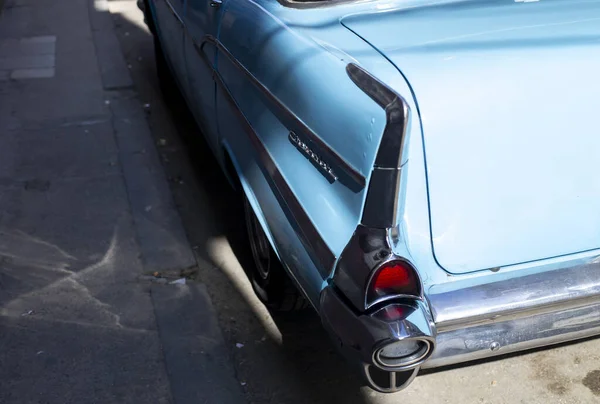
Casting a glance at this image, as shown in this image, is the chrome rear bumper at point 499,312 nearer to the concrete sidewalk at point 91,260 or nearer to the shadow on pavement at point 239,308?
the shadow on pavement at point 239,308

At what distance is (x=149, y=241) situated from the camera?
4.04 meters

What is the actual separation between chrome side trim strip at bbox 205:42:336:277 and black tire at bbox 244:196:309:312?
1.43 feet

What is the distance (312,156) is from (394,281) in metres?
0.57

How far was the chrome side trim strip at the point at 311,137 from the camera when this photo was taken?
224 centimetres

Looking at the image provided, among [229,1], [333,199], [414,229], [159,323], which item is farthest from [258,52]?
[159,323]

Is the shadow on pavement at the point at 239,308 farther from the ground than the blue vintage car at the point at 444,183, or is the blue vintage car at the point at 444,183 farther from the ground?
the blue vintage car at the point at 444,183

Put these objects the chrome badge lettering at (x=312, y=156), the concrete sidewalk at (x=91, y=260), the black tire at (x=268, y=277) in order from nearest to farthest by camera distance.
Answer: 1. the chrome badge lettering at (x=312, y=156)
2. the concrete sidewalk at (x=91, y=260)
3. the black tire at (x=268, y=277)

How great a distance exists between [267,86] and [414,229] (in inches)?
35.7

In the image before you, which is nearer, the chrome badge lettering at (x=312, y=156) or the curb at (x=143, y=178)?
the chrome badge lettering at (x=312, y=156)

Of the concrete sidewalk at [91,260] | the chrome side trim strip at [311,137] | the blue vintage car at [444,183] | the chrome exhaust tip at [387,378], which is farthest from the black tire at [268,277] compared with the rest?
the chrome exhaust tip at [387,378]

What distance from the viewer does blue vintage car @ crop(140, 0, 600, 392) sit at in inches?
85.7

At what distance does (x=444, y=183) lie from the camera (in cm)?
234

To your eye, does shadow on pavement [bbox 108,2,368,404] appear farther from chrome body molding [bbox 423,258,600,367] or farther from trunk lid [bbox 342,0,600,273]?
trunk lid [bbox 342,0,600,273]

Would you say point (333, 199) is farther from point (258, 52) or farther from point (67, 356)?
point (67, 356)
